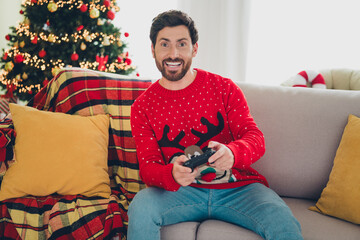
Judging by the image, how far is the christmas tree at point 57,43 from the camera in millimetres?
2703

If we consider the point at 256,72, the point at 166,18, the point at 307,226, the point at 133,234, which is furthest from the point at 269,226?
the point at 256,72

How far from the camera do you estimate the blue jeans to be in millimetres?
1023

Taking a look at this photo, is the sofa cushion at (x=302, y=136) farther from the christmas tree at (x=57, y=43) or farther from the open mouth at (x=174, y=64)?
the christmas tree at (x=57, y=43)

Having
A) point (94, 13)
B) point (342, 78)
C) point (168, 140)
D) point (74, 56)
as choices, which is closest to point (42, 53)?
point (74, 56)

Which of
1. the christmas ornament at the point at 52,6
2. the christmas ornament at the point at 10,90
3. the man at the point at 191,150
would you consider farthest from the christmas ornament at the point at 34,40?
the man at the point at 191,150

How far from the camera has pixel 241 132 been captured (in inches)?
49.1

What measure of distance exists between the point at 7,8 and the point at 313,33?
3553 mm

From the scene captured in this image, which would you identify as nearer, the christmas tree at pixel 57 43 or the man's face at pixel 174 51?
the man's face at pixel 174 51

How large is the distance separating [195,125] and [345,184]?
662 mm

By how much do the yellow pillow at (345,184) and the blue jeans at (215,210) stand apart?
0.95 ft

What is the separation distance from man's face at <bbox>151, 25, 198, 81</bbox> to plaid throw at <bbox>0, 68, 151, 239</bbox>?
0.33m

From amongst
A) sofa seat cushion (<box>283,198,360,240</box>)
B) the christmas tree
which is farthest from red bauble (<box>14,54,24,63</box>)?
sofa seat cushion (<box>283,198,360,240</box>)

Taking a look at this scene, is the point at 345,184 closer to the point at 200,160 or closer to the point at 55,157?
the point at 200,160

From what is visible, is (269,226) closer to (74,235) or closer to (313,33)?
(74,235)
